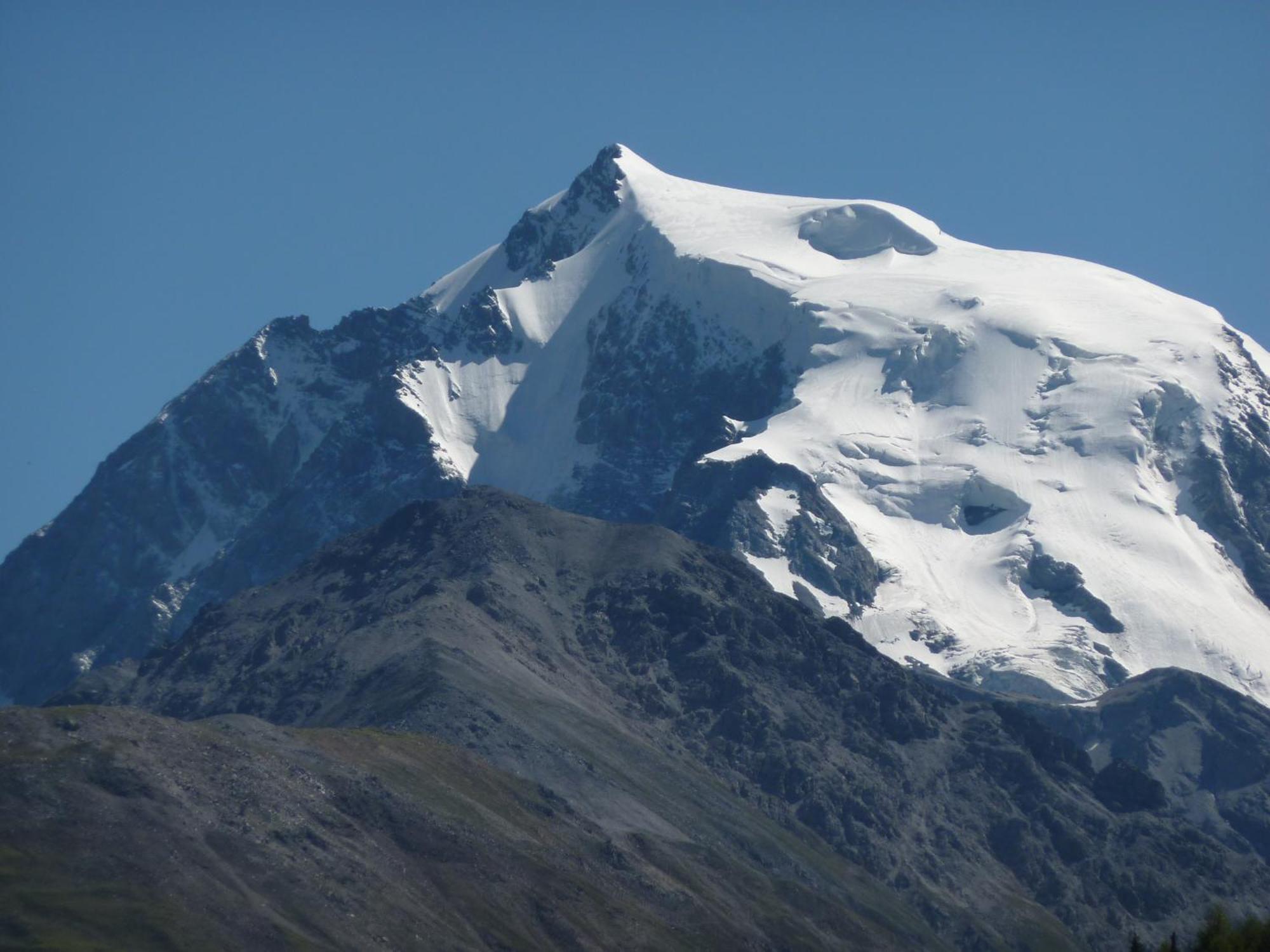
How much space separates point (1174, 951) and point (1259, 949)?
8030mm

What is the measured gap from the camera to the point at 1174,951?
170 meters

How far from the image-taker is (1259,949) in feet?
573
